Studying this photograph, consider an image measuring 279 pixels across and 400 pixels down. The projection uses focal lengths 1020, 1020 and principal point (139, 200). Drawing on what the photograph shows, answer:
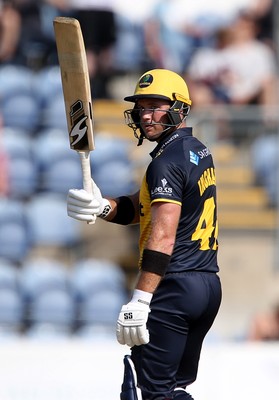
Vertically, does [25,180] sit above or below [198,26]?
below

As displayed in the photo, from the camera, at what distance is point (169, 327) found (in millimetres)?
3912

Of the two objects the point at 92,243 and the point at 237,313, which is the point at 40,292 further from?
the point at 237,313

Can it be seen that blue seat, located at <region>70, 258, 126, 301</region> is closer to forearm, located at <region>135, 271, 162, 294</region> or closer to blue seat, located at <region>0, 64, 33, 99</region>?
blue seat, located at <region>0, 64, 33, 99</region>

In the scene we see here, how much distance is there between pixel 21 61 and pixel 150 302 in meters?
5.76

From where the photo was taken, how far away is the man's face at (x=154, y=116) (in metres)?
3.97

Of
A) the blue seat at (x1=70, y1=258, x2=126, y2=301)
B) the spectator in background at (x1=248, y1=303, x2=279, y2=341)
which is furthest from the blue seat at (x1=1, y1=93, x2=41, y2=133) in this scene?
the spectator in background at (x1=248, y1=303, x2=279, y2=341)

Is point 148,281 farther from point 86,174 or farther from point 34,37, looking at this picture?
point 34,37

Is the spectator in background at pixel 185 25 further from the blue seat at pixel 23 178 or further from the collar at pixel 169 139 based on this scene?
the collar at pixel 169 139

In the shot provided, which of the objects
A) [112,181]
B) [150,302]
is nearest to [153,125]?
[150,302]

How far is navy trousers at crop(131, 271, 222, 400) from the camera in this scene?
154 inches

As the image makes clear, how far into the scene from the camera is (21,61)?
367 inches

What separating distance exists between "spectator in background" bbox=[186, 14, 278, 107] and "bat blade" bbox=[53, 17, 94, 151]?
4.99 meters

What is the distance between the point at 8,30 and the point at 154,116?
17.7 feet

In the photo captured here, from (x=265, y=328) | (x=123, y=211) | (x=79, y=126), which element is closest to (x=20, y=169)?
(x=265, y=328)
